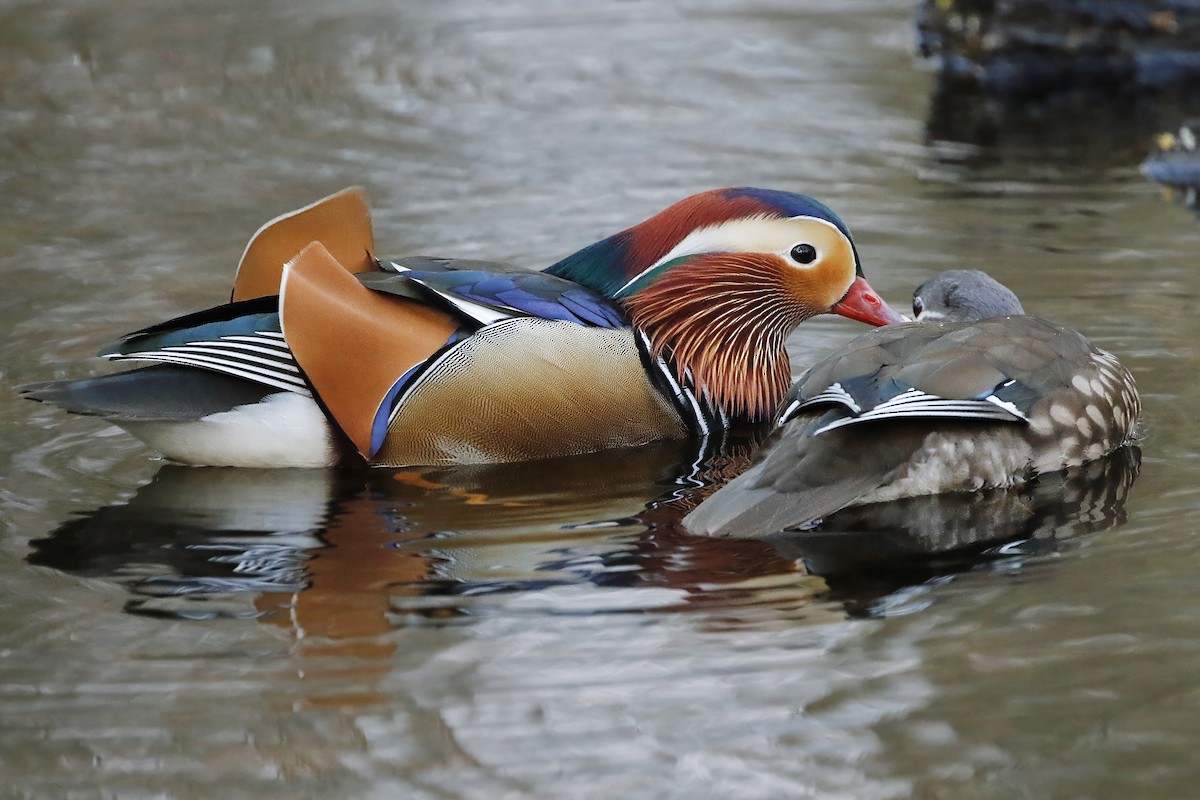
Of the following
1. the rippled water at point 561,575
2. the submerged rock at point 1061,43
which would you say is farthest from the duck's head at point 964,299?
the submerged rock at point 1061,43

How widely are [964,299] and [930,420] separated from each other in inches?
38.8

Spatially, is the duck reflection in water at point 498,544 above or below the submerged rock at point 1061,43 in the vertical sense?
below

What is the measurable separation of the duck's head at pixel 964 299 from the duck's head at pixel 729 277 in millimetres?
189

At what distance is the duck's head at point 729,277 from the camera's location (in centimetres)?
537

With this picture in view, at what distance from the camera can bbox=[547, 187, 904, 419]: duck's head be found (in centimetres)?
537

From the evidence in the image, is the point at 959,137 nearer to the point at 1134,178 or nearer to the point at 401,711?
the point at 1134,178

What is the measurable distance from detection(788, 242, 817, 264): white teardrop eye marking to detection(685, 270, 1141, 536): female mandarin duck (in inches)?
18.3

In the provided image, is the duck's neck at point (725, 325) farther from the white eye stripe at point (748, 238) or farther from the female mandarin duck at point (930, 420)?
the female mandarin duck at point (930, 420)

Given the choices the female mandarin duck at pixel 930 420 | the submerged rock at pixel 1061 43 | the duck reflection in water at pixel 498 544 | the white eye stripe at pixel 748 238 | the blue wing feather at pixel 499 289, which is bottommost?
the duck reflection in water at pixel 498 544

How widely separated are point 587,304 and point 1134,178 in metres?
4.08

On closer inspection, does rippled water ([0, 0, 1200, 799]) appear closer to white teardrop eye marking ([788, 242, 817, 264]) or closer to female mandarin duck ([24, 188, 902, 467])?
female mandarin duck ([24, 188, 902, 467])

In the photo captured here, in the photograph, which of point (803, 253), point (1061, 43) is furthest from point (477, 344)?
point (1061, 43)

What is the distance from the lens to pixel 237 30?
11031 mm

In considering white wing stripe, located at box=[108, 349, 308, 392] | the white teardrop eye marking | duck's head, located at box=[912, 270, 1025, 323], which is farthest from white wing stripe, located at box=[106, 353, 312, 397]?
duck's head, located at box=[912, 270, 1025, 323]
